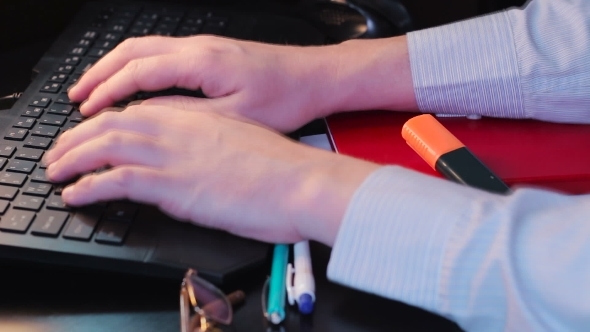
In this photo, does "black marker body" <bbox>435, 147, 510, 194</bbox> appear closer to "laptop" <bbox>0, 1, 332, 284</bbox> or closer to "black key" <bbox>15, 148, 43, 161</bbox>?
"laptop" <bbox>0, 1, 332, 284</bbox>

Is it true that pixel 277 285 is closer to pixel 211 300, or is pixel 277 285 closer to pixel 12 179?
pixel 211 300

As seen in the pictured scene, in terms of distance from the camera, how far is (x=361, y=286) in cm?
45

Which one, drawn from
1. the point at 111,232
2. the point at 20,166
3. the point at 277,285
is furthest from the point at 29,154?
the point at 277,285

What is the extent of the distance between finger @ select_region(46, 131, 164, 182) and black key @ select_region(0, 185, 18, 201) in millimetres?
26

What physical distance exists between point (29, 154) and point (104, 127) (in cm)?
6

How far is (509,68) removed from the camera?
2.04 ft

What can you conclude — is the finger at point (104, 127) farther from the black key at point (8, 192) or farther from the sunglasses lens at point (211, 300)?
the sunglasses lens at point (211, 300)

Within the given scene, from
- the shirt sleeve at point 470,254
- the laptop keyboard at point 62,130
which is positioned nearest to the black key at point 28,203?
the laptop keyboard at point 62,130

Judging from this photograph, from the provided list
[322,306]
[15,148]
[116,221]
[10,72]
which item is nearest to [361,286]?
[322,306]

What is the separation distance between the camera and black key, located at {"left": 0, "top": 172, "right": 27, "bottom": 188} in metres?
0.51

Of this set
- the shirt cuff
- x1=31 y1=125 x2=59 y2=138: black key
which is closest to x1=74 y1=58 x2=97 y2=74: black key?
x1=31 y1=125 x2=59 y2=138: black key

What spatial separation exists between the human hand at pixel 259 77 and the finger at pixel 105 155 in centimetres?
8

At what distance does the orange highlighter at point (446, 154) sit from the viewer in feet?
1.69

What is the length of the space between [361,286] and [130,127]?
22cm
